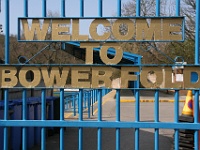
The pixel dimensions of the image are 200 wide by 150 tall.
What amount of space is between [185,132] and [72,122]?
3.26 meters

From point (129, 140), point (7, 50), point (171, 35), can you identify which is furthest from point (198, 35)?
point (129, 140)

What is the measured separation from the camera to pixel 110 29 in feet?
15.6

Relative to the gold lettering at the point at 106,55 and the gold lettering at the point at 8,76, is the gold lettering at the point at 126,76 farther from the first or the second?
the gold lettering at the point at 8,76

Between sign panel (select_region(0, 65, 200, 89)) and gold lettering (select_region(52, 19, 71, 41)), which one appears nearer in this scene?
sign panel (select_region(0, 65, 200, 89))

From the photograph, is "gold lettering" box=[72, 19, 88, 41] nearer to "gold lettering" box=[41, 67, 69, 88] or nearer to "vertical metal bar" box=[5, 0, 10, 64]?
"gold lettering" box=[41, 67, 69, 88]

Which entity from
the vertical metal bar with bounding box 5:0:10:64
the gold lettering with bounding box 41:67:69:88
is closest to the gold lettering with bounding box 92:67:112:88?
the gold lettering with bounding box 41:67:69:88

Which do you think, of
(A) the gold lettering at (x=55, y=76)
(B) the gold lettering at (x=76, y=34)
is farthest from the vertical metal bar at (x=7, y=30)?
(B) the gold lettering at (x=76, y=34)

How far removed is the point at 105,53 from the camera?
4.77 m

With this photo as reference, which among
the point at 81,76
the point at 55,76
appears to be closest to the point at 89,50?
the point at 81,76

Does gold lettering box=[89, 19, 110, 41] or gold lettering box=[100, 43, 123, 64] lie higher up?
gold lettering box=[89, 19, 110, 41]

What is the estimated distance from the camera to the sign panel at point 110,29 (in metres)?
4.65

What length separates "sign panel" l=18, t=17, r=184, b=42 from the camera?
4652 mm

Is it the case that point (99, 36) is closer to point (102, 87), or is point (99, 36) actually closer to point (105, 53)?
point (105, 53)

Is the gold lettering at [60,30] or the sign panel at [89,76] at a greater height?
the gold lettering at [60,30]
